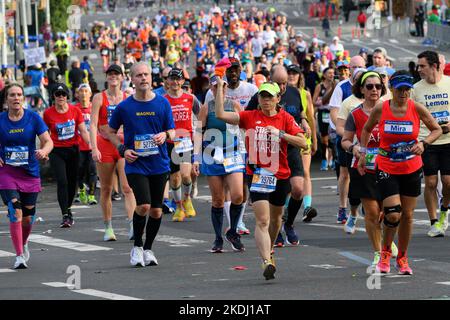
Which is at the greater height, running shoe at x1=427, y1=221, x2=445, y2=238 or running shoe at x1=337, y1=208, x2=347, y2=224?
running shoe at x1=427, y1=221, x2=445, y2=238

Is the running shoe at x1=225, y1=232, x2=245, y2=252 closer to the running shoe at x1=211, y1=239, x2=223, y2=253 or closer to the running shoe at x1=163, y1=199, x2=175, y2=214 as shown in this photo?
the running shoe at x1=211, y1=239, x2=223, y2=253

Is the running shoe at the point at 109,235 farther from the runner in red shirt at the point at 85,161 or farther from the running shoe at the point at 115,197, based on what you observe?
the running shoe at the point at 115,197

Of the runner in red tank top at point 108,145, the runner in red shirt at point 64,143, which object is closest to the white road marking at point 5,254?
the runner in red tank top at point 108,145

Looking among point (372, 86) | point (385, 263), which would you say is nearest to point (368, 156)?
point (372, 86)

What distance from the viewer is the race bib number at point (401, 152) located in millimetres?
13102

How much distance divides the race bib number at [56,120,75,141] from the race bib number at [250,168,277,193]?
6133mm

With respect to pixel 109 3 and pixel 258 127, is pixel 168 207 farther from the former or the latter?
A: pixel 109 3

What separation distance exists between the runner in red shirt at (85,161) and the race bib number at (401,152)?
30.9 feet

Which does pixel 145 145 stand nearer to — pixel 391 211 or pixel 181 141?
pixel 391 211

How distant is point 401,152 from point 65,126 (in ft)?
23.3

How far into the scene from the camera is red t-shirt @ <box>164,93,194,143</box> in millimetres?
18703

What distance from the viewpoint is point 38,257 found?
15.8 metres

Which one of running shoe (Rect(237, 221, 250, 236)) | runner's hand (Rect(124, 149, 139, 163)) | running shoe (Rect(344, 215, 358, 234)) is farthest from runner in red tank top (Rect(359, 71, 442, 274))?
running shoe (Rect(237, 221, 250, 236))

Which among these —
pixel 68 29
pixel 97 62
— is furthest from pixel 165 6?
pixel 97 62
